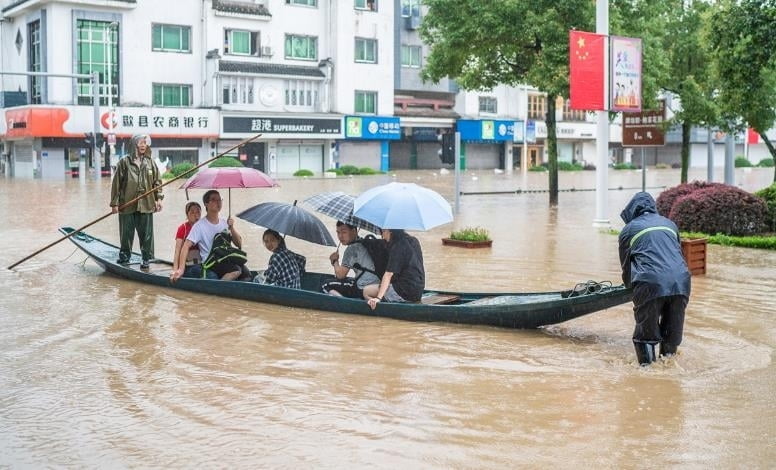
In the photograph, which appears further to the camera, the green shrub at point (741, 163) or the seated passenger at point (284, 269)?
the green shrub at point (741, 163)

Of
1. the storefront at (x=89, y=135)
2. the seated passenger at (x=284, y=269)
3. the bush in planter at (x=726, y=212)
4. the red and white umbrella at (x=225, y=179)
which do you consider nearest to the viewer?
the seated passenger at (x=284, y=269)

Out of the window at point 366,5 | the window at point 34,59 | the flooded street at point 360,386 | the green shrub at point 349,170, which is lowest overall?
the flooded street at point 360,386

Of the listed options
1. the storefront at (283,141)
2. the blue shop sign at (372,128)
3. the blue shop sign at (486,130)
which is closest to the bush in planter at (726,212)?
the storefront at (283,141)

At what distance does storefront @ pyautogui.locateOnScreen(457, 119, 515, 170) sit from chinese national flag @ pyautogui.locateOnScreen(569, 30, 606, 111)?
148 feet

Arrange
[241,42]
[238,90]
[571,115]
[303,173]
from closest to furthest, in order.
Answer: [238,90] < [303,173] < [241,42] < [571,115]

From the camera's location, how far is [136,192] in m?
14.2

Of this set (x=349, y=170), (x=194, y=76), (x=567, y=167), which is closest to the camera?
(x=194, y=76)

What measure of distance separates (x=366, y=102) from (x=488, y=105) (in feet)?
39.0

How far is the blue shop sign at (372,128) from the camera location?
59.9 meters

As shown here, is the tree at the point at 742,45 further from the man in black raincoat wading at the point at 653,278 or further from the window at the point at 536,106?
the window at the point at 536,106

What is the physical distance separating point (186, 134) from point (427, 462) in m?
48.2

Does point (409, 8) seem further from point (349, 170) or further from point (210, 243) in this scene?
point (210, 243)

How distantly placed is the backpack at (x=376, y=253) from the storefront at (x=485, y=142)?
56330 millimetres

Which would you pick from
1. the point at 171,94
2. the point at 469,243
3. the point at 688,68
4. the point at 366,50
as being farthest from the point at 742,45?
the point at 366,50
